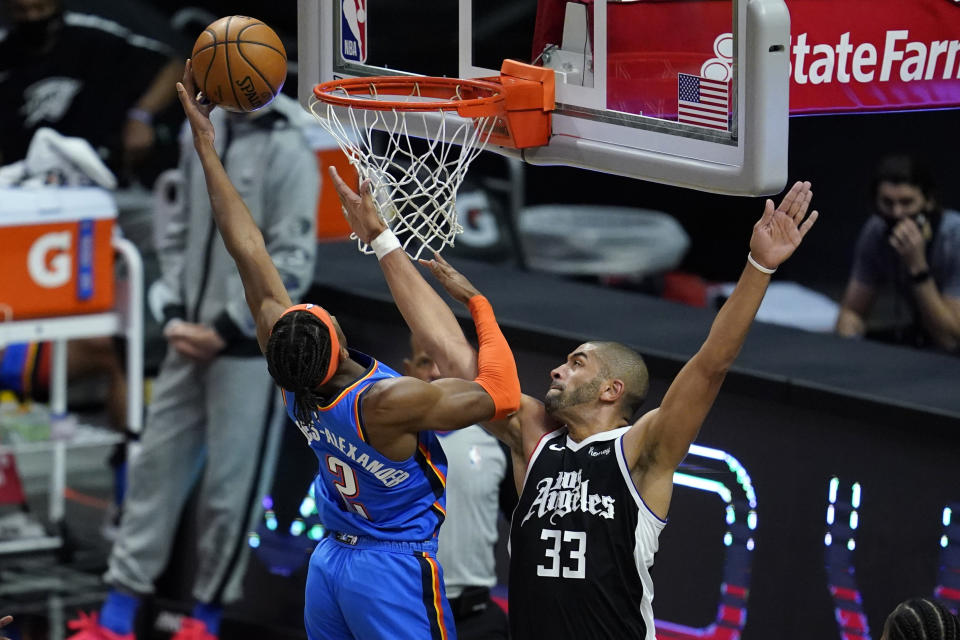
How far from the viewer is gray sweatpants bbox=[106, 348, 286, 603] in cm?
720

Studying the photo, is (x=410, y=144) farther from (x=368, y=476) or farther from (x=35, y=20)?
(x=35, y=20)

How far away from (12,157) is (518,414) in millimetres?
6935

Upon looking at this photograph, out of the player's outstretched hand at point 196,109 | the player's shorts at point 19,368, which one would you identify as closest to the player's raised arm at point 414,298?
the player's outstretched hand at point 196,109

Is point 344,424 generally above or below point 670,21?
below

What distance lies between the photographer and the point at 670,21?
15.5 feet

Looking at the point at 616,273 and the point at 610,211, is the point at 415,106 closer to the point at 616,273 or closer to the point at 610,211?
the point at 616,273

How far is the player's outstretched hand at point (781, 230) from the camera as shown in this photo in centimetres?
421

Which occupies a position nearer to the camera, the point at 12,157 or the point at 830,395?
the point at 830,395

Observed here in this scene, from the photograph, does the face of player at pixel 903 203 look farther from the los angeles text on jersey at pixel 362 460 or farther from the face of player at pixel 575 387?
the los angeles text on jersey at pixel 362 460

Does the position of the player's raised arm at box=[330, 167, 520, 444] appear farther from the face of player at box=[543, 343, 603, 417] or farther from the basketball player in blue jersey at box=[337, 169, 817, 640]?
the face of player at box=[543, 343, 603, 417]

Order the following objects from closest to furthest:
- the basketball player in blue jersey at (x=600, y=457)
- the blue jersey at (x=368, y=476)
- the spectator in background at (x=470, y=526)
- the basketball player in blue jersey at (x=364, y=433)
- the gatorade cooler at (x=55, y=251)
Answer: the basketball player in blue jersey at (x=600, y=457) < the basketball player in blue jersey at (x=364, y=433) < the blue jersey at (x=368, y=476) < the spectator in background at (x=470, y=526) < the gatorade cooler at (x=55, y=251)

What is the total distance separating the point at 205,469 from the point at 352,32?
2.69 meters

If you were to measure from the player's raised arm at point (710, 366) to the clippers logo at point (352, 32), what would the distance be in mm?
1869

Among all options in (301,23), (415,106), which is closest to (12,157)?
(301,23)
